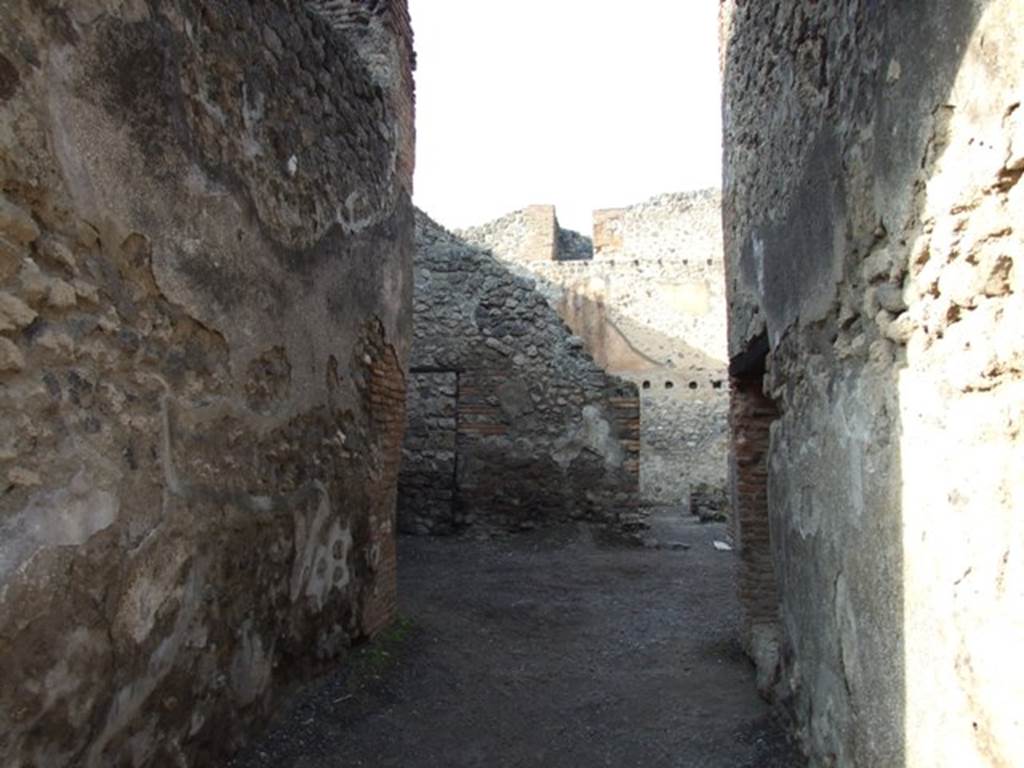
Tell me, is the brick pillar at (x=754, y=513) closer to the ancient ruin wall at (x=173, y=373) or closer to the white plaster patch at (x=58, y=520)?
the ancient ruin wall at (x=173, y=373)

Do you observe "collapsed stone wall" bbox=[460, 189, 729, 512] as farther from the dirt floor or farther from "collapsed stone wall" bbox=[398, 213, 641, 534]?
the dirt floor

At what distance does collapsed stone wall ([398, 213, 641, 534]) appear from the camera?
7.73 metres

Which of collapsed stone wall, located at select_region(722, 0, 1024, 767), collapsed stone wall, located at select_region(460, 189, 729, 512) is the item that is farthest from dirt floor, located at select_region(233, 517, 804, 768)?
collapsed stone wall, located at select_region(460, 189, 729, 512)

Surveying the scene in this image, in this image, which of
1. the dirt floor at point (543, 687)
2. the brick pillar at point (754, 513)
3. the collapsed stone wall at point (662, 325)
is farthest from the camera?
the collapsed stone wall at point (662, 325)

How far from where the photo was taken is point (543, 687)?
3725 millimetres

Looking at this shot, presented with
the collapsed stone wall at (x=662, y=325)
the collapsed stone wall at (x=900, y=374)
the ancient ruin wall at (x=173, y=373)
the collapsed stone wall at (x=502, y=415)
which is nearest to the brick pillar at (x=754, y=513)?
the collapsed stone wall at (x=900, y=374)

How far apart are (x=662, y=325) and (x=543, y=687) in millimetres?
11989

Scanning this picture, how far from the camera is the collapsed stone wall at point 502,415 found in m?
7.73

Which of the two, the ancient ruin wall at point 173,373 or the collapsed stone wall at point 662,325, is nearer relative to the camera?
the ancient ruin wall at point 173,373

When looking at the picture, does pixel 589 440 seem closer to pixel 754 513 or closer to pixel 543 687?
pixel 754 513

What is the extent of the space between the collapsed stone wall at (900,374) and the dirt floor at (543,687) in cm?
55

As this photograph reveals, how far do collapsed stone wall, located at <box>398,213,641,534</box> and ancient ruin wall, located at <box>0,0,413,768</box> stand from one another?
13.0 feet

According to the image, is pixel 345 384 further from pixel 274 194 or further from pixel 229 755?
pixel 229 755

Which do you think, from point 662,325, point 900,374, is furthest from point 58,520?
point 662,325
